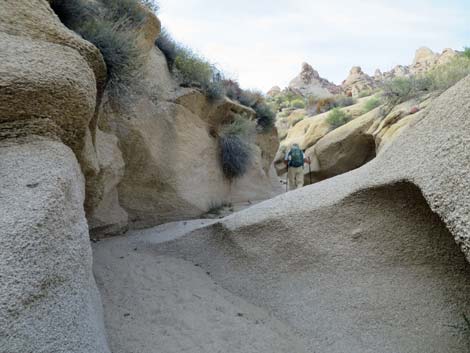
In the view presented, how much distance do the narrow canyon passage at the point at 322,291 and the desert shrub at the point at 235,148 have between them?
4407 mm

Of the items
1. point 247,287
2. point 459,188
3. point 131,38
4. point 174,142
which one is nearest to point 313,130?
point 174,142

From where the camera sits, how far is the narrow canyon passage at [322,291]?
2930 mm

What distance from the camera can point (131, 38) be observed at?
5.17m

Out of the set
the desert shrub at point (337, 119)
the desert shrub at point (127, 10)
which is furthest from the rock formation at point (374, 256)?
the desert shrub at point (337, 119)

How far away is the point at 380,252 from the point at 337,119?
1431 centimetres

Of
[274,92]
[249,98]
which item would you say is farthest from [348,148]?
[274,92]

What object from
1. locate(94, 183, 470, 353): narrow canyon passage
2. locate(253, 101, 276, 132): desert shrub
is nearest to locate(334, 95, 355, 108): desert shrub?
locate(253, 101, 276, 132): desert shrub

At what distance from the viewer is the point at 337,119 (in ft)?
54.9

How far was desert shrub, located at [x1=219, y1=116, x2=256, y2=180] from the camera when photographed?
8.40 m

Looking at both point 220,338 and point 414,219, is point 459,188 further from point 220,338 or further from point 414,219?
point 220,338

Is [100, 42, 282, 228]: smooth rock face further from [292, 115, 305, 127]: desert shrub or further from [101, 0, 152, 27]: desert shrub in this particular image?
[292, 115, 305, 127]: desert shrub

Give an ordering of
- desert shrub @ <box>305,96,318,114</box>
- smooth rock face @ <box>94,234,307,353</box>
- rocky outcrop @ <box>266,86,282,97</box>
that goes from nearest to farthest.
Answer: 1. smooth rock face @ <box>94,234,307,353</box>
2. desert shrub @ <box>305,96,318,114</box>
3. rocky outcrop @ <box>266,86,282,97</box>

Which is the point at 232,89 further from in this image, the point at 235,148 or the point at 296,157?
the point at 235,148

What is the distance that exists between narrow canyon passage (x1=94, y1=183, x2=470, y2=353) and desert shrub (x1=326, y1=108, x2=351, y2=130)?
13.7 m
